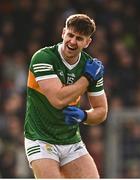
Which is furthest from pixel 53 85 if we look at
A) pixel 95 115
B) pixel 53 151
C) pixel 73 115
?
pixel 53 151

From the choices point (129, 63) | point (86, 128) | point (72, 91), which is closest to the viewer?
point (72, 91)

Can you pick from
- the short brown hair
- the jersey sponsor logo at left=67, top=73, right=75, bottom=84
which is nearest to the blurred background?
the jersey sponsor logo at left=67, top=73, right=75, bottom=84

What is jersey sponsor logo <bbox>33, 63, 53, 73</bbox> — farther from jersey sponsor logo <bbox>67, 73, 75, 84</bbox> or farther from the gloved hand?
→ the gloved hand

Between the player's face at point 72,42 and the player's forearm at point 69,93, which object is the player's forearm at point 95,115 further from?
the player's face at point 72,42

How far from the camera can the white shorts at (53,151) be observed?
7.87 metres

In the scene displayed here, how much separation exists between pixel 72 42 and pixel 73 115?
640 mm

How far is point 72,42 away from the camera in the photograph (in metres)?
7.70

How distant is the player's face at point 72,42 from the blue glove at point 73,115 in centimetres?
48

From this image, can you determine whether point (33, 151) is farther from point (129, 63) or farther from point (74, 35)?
point (129, 63)

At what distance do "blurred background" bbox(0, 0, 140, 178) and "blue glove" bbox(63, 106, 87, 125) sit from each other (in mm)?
4528

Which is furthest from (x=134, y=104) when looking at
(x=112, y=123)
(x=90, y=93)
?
(x=90, y=93)

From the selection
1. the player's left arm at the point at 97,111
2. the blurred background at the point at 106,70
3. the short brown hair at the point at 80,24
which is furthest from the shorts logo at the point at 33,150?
the blurred background at the point at 106,70

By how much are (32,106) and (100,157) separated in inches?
202

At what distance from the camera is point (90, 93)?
8086 millimetres
